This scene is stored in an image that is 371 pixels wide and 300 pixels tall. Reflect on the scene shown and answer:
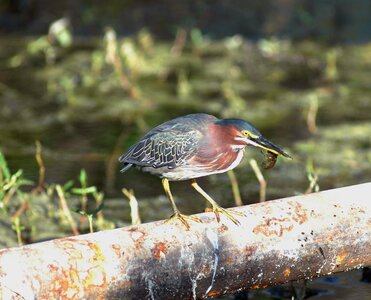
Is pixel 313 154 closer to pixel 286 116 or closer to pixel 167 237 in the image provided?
pixel 286 116

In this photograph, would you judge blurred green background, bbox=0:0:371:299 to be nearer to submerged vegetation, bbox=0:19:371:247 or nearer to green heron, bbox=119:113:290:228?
submerged vegetation, bbox=0:19:371:247

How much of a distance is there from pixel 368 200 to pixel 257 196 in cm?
227

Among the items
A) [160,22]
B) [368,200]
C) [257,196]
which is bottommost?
[257,196]

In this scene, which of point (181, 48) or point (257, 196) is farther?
point (181, 48)

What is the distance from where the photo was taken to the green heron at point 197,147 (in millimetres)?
4324

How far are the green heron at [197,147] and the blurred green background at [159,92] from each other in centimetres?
60

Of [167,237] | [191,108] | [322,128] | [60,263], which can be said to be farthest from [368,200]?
[191,108]

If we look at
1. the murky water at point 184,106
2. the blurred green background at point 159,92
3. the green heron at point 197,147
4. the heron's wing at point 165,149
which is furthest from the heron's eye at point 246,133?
the murky water at point 184,106

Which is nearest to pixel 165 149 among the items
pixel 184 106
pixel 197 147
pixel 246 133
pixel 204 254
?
pixel 197 147

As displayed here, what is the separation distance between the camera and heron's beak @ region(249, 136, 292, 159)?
4.25m


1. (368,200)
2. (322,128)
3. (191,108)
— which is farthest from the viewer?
(191,108)

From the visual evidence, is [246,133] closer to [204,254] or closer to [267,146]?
[267,146]

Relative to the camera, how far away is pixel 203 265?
4035 millimetres

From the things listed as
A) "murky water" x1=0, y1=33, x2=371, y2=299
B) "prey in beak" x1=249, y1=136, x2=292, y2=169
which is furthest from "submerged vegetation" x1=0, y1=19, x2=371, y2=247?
"prey in beak" x1=249, y1=136, x2=292, y2=169
